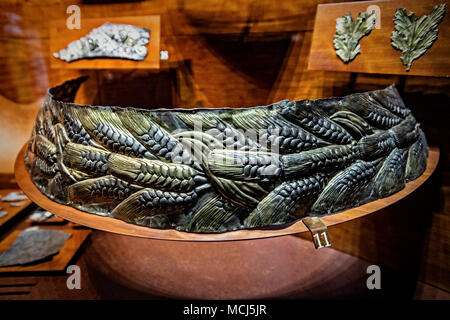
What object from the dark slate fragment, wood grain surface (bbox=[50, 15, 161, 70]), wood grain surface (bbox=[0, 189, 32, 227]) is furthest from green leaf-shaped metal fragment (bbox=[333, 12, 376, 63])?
wood grain surface (bbox=[0, 189, 32, 227])

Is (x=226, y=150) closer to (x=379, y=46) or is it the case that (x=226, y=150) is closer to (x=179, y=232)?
(x=179, y=232)

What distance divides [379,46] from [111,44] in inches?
44.5

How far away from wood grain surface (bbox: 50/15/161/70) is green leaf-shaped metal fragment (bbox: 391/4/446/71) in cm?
97

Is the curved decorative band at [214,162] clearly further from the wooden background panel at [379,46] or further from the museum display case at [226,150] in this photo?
the wooden background panel at [379,46]

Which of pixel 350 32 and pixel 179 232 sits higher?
pixel 350 32

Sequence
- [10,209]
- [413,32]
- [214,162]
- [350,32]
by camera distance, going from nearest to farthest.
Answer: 1. [214,162]
2. [413,32]
3. [350,32]
4. [10,209]

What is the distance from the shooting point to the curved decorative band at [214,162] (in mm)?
759

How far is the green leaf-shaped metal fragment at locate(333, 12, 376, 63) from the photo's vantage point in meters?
1.34

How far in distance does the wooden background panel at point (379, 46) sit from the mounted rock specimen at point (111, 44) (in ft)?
2.49

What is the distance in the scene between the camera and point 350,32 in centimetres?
139

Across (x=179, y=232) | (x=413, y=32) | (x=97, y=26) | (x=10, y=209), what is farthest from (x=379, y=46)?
(x=10, y=209)

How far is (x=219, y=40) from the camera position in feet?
5.82

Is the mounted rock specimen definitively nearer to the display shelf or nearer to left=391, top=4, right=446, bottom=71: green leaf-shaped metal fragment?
the display shelf
